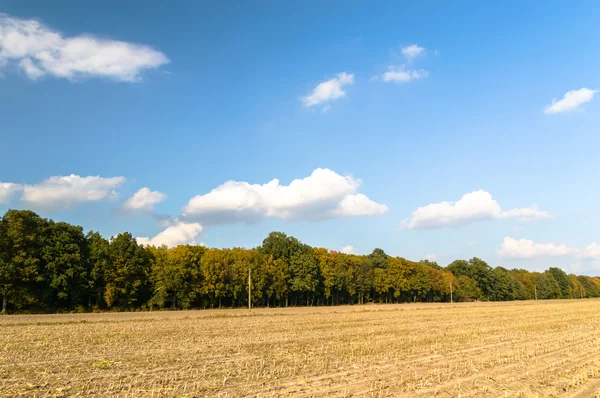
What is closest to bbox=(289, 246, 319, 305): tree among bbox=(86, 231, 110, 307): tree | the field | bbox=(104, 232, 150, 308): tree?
bbox=(104, 232, 150, 308): tree

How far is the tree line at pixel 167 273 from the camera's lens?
61.6 metres

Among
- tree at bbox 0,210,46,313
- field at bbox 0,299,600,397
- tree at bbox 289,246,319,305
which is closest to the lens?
field at bbox 0,299,600,397

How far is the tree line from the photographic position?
61625 millimetres

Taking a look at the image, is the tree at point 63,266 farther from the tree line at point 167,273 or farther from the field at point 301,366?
the field at point 301,366

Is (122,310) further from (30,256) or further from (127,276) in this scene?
(30,256)

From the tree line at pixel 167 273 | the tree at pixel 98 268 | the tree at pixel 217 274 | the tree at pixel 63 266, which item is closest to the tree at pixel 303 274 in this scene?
the tree line at pixel 167 273

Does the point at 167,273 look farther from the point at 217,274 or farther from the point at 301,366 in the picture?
the point at 301,366

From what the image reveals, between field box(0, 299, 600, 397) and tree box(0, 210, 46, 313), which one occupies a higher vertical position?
tree box(0, 210, 46, 313)

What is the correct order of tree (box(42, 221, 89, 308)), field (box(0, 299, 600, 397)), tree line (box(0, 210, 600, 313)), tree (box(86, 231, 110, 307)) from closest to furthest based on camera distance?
field (box(0, 299, 600, 397)) < tree line (box(0, 210, 600, 313)) < tree (box(42, 221, 89, 308)) < tree (box(86, 231, 110, 307))

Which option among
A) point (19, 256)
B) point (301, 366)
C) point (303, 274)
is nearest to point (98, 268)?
point (19, 256)

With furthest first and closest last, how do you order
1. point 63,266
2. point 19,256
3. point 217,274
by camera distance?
point 217,274 < point 63,266 < point 19,256

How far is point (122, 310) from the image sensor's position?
70312 mm

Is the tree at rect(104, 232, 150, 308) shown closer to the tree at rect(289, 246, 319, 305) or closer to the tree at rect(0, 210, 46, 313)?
the tree at rect(0, 210, 46, 313)

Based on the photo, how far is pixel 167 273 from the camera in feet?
255
